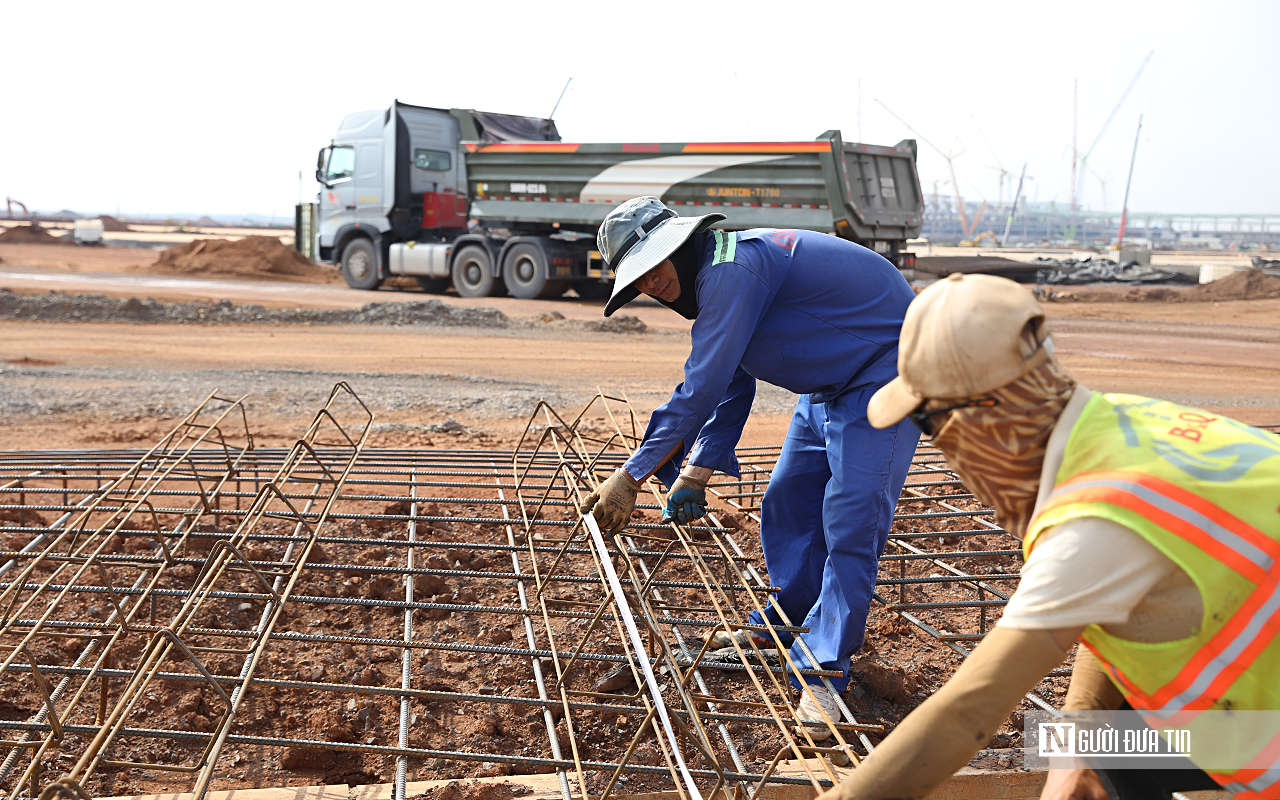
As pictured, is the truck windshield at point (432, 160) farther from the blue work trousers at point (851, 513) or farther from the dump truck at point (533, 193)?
the blue work trousers at point (851, 513)

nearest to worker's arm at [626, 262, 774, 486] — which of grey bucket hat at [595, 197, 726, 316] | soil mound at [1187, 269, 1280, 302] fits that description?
grey bucket hat at [595, 197, 726, 316]

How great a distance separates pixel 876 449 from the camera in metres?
3.04

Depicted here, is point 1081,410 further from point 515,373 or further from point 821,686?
point 515,373

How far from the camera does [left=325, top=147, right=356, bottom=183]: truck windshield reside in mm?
16875

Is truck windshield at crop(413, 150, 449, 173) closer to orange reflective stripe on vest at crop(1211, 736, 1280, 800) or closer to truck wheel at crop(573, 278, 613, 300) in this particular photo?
truck wheel at crop(573, 278, 613, 300)

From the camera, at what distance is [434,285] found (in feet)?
61.8

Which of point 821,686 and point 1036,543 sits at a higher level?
point 1036,543

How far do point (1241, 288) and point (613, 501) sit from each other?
70.5 feet

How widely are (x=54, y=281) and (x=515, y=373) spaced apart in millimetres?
13197

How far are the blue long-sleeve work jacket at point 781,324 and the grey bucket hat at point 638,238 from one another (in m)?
0.13

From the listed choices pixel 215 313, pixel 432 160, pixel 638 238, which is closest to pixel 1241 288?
pixel 432 160

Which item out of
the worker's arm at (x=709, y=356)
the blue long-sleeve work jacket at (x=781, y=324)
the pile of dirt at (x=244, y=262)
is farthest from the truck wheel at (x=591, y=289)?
the worker's arm at (x=709, y=356)

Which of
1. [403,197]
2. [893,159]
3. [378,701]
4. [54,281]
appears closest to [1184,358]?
[893,159]

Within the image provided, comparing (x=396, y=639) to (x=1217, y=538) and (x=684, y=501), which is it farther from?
(x=1217, y=538)
